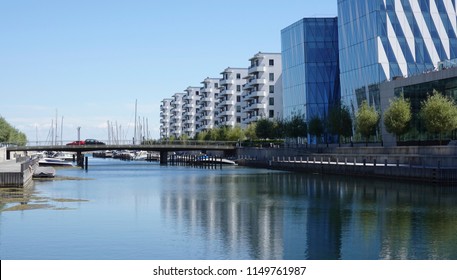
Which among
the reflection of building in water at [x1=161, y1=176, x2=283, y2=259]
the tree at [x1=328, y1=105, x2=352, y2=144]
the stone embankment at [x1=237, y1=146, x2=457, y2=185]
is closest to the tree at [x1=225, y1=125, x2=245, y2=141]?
the stone embankment at [x1=237, y1=146, x2=457, y2=185]

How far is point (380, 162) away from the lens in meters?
77.8

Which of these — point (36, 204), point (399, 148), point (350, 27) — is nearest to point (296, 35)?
point (350, 27)

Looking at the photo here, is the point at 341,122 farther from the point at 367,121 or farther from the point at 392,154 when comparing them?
the point at 392,154

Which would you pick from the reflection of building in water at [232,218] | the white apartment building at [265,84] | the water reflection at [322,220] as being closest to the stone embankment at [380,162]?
the water reflection at [322,220]

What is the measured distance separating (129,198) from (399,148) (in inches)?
1299

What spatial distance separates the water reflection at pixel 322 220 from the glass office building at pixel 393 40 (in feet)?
137

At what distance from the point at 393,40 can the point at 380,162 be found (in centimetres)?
3173

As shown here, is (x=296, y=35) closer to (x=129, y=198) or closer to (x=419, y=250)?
(x=129, y=198)

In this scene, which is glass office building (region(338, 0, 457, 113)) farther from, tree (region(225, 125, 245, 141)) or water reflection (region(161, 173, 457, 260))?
tree (region(225, 125, 245, 141))

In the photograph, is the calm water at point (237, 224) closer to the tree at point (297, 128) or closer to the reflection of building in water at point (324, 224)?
the reflection of building in water at point (324, 224)

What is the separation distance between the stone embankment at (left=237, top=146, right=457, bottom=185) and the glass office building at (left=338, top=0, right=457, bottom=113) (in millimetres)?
12450

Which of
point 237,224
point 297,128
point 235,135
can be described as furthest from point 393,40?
point 237,224

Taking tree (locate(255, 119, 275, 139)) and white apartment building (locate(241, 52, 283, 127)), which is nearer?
tree (locate(255, 119, 275, 139))

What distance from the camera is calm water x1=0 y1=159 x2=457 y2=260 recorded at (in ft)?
99.2
